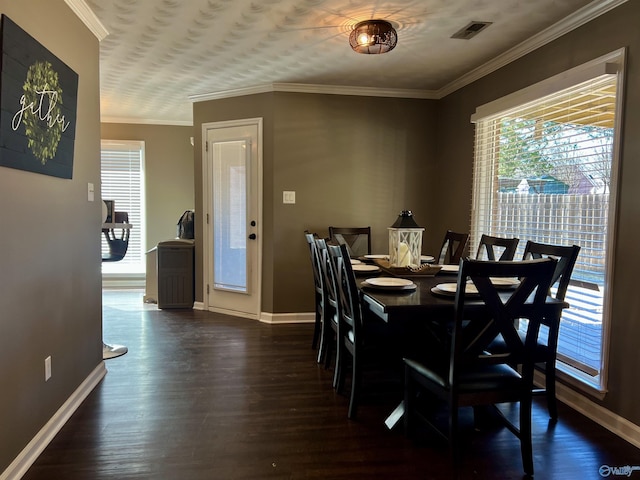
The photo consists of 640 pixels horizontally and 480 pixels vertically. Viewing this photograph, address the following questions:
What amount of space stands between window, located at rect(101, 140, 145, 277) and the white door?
1850mm

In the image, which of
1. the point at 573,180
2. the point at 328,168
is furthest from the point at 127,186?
the point at 573,180

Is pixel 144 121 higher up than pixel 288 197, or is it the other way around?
pixel 144 121

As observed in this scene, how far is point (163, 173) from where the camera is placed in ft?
19.8

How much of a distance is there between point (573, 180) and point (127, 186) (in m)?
5.44

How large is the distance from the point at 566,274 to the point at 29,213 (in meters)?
2.68

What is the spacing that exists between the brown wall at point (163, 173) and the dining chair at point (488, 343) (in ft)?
16.4

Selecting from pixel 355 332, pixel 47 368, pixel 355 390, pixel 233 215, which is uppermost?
pixel 233 215

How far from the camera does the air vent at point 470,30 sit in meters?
2.80

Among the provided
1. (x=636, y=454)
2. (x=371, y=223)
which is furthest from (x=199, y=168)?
(x=636, y=454)

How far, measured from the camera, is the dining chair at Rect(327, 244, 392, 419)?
2.29 meters

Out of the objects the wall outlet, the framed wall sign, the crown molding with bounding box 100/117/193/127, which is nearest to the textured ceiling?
the framed wall sign

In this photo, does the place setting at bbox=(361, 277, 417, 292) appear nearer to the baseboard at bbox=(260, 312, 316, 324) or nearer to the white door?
the baseboard at bbox=(260, 312, 316, 324)

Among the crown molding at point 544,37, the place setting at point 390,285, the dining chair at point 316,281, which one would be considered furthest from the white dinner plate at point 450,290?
the crown molding at point 544,37

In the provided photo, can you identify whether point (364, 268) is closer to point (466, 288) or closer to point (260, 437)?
point (466, 288)
